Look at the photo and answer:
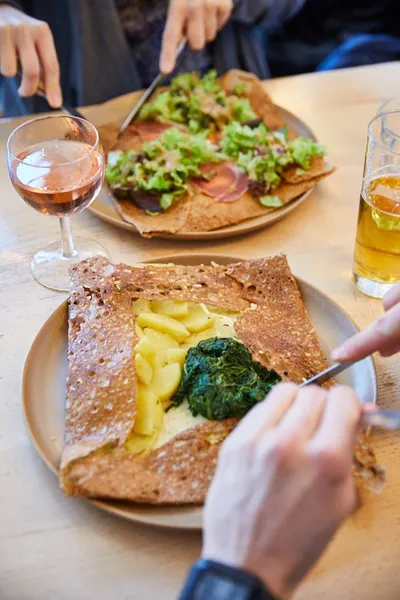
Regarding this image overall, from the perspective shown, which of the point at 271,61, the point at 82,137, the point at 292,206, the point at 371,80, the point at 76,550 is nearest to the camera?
the point at 76,550

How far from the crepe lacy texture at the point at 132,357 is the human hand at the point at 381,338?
7.1 inches

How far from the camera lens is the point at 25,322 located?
5.27 ft

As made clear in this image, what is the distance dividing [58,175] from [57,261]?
1.02 feet

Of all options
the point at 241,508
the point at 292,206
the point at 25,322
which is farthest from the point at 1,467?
the point at 292,206

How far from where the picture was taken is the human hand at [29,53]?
2.02 meters

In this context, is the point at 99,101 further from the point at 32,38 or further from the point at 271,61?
the point at 271,61

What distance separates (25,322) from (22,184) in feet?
1.14

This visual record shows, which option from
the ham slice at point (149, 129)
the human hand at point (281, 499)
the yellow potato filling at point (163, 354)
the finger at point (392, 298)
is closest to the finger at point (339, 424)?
A: the human hand at point (281, 499)

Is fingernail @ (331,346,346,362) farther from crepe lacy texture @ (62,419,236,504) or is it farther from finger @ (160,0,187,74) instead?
finger @ (160,0,187,74)

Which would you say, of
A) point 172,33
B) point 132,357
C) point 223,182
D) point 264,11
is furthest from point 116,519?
point 264,11

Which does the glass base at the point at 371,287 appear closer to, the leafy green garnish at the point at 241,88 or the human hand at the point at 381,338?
the human hand at the point at 381,338

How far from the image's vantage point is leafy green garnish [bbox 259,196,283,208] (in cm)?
190

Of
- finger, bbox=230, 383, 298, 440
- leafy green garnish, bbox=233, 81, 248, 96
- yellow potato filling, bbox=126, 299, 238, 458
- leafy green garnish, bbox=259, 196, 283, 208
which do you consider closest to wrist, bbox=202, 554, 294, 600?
finger, bbox=230, 383, 298, 440

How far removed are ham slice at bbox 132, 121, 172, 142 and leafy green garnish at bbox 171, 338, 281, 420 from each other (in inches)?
41.4
